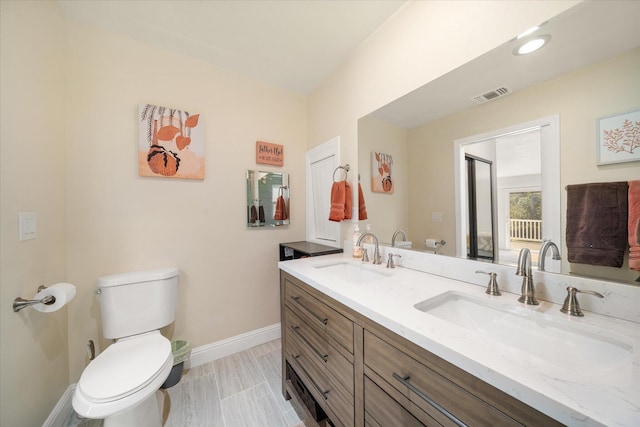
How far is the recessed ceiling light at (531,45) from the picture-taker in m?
0.85

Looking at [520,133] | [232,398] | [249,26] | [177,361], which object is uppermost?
[249,26]

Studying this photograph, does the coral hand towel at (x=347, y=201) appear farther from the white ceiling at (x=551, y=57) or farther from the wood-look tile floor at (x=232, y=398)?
the wood-look tile floor at (x=232, y=398)

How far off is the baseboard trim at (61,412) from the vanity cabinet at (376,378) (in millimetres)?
1303

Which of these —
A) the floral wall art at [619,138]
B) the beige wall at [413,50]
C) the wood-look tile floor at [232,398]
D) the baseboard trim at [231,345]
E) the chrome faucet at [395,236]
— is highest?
the beige wall at [413,50]

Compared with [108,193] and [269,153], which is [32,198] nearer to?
[108,193]

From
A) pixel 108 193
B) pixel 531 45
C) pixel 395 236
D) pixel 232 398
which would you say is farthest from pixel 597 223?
pixel 108 193

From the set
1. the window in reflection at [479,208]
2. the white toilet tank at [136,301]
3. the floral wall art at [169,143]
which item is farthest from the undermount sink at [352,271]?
the floral wall art at [169,143]

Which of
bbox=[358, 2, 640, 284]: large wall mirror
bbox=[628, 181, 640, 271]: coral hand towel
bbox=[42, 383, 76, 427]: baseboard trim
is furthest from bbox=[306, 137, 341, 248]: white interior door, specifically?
bbox=[42, 383, 76, 427]: baseboard trim

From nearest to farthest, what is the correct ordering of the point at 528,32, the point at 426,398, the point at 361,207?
the point at 426,398 → the point at 528,32 → the point at 361,207

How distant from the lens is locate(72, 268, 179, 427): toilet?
37.0 inches

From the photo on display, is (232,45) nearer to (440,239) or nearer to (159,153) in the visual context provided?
(159,153)

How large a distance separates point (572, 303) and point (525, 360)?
41 cm

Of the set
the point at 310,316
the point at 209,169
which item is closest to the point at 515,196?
the point at 310,316

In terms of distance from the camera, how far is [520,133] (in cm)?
92
